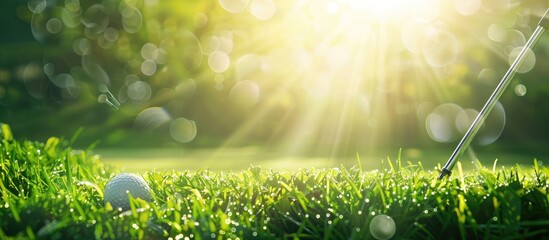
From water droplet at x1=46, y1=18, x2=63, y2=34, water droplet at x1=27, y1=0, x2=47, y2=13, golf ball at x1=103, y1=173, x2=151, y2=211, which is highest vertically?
water droplet at x1=27, y1=0, x2=47, y2=13

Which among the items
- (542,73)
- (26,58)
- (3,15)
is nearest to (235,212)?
(542,73)

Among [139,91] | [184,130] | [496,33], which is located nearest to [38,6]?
[139,91]

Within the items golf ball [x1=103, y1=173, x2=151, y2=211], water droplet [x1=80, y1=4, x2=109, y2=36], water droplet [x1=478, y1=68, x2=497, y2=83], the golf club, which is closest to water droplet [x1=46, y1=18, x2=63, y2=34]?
water droplet [x1=80, y1=4, x2=109, y2=36]

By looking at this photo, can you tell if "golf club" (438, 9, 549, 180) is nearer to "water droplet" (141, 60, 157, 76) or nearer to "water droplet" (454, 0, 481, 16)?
"water droplet" (141, 60, 157, 76)

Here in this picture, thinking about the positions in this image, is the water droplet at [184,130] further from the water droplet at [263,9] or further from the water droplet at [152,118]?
the water droplet at [263,9]

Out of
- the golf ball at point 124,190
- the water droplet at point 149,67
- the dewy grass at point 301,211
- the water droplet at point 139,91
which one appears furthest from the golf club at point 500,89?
the water droplet at point 149,67

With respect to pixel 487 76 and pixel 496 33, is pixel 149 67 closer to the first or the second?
pixel 487 76
